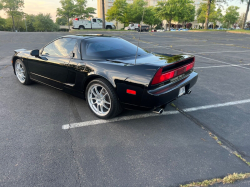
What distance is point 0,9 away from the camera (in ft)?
180

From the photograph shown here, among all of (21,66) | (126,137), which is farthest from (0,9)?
(126,137)

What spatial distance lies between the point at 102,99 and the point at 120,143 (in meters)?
0.89

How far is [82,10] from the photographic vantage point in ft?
184

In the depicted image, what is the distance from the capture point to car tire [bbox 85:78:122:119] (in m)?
2.90

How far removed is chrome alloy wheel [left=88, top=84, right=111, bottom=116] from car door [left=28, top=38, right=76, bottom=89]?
67 centimetres

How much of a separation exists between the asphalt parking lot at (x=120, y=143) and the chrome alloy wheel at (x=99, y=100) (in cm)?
16

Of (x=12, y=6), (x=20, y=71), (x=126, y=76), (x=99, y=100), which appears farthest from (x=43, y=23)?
(x=126, y=76)

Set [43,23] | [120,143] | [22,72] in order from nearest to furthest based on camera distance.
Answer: [120,143], [22,72], [43,23]

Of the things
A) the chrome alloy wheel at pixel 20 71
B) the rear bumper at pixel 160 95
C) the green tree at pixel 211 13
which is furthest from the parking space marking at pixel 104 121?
the green tree at pixel 211 13

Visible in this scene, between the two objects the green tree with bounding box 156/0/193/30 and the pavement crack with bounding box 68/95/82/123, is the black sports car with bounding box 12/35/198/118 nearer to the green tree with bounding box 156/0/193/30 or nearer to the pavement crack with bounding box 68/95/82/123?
the pavement crack with bounding box 68/95/82/123

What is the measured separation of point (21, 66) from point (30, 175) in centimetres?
355

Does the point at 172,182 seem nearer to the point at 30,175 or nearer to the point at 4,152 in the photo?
the point at 30,175

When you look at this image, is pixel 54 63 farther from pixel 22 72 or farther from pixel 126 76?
pixel 126 76

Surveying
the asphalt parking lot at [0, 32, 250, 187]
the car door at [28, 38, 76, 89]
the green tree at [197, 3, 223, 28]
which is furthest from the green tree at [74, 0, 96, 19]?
the asphalt parking lot at [0, 32, 250, 187]
